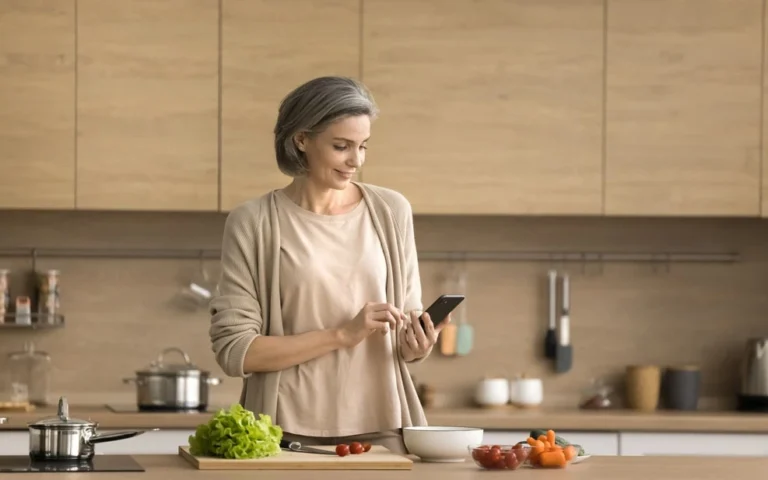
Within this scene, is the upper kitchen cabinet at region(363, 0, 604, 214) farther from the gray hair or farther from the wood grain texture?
the wood grain texture

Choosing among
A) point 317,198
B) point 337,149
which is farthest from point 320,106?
point 317,198

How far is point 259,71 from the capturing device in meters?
4.14

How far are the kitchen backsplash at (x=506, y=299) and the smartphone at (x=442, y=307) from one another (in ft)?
6.34

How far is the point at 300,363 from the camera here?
2.62 m

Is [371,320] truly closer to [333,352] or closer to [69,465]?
[333,352]

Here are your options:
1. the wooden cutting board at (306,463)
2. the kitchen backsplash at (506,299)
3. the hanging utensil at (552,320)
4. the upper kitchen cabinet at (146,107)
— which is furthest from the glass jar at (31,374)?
the wooden cutting board at (306,463)

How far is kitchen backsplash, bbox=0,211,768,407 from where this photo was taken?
14.5 feet

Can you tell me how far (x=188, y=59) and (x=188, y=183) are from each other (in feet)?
1.34

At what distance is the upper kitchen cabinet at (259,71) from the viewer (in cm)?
413

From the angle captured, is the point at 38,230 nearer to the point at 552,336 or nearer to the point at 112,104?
the point at 112,104

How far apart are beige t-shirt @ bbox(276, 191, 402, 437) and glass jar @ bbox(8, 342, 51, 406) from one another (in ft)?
6.43

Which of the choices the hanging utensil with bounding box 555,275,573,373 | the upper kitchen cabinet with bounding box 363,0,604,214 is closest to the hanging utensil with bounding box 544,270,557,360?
the hanging utensil with bounding box 555,275,573,373

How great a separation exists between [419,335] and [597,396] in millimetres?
1967

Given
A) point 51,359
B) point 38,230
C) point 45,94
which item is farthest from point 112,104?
point 51,359
